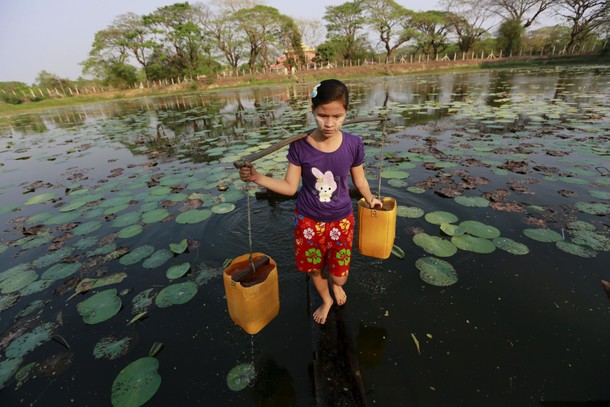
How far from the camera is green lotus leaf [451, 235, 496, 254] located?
8.67ft

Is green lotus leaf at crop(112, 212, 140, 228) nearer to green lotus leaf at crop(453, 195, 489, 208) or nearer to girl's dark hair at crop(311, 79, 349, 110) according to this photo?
girl's dark hair at crop(311, 79, 349, 110)

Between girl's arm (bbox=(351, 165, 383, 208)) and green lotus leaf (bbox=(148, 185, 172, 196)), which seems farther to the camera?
green lotus leaf (bbox=(148, 185, 172, 196))

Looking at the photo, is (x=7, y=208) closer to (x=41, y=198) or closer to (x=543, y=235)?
(x=41, y=198)

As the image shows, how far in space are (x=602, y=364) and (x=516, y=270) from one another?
86 cm

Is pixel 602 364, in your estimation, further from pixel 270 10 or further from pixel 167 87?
pixel 270 10

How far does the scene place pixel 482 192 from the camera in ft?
12.0

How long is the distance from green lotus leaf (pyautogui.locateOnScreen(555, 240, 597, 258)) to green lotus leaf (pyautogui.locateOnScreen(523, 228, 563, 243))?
7 cm

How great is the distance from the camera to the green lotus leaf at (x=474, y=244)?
2.64m

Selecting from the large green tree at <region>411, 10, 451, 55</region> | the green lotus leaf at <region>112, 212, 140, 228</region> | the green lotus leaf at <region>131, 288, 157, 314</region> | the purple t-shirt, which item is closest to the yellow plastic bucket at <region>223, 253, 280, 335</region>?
the purple t-shirt

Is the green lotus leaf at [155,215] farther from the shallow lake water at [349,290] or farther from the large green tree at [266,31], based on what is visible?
the large green tree at [266,31]

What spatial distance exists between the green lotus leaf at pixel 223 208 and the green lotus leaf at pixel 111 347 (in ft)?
6.18

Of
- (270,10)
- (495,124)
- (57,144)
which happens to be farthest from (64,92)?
(495,124)

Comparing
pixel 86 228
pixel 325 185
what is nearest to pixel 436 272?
pixel 325 185

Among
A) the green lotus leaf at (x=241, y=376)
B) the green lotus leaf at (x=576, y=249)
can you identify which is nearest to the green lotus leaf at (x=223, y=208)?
the green lotus leaf at (x=241, y=376)
